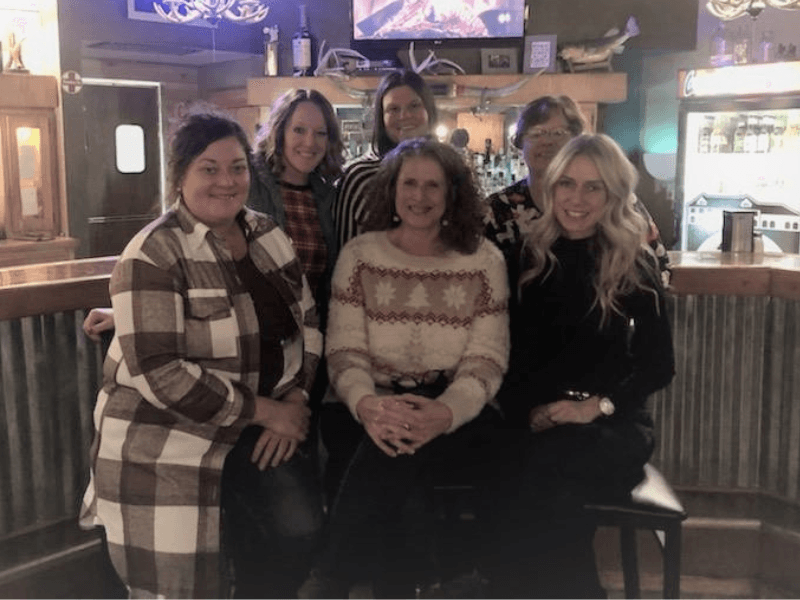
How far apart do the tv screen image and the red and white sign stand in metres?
1.82

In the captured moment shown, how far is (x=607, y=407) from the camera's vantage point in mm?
2334

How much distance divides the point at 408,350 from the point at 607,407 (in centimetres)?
55

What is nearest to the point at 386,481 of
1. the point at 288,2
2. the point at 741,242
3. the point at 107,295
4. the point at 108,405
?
the point at 108,405

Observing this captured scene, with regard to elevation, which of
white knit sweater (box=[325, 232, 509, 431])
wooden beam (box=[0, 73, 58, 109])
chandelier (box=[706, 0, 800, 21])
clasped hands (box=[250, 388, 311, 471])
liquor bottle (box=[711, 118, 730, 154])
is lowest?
clasped hands (box=[250, 388, 311, 471])

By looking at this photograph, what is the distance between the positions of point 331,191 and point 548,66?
3601mm

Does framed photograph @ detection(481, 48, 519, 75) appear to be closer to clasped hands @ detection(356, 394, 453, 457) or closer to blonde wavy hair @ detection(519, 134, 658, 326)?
blonde wavy hair @ detection(519, 134, 658, 326)

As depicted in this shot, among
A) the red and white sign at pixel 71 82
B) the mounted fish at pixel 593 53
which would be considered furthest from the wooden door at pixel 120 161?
the mounted fish at pixel 593 53

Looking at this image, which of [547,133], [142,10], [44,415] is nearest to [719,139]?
[547,133]

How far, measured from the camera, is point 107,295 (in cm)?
257

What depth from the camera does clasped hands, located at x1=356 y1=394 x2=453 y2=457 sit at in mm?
A: 2244

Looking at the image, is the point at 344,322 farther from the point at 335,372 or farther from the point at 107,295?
the point at 107,295

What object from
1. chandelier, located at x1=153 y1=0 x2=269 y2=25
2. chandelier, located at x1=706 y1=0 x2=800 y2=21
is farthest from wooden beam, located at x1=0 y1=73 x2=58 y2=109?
chandelier, located at x1=706 y1=0 x2=800 y2=21

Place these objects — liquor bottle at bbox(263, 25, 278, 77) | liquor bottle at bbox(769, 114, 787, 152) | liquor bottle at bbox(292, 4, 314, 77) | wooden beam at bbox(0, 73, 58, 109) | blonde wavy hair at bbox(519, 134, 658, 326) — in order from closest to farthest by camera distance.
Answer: blonde wavy hair at bbox(519, 134, 658, 326) < wooden beam at bbox(0, 73, 58, 109) < liquor bottle at bbox(769, 114, 787, 152) < liquor bottle at bbox(292, 4, 314, 77) < liquor bottle at bbox(263, 25, 278, 77)

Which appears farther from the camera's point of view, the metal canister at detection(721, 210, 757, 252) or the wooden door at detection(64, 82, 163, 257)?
the wooden door at detection(64, 82, 163, 257)
